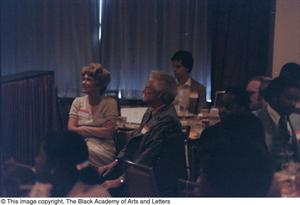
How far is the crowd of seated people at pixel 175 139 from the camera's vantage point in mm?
1501

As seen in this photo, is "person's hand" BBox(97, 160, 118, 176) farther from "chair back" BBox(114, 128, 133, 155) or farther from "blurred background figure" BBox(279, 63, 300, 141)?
"blurred background figure" BBox(279, 63, 300, 141)

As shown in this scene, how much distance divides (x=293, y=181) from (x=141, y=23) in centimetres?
83

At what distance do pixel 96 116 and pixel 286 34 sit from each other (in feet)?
2.52

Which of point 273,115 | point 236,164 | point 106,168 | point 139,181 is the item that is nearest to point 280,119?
point 273,115

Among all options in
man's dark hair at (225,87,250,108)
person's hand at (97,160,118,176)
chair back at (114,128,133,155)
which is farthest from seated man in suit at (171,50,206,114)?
person's hand at (97,160,118,176)

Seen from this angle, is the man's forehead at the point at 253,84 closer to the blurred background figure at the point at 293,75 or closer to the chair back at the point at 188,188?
the blurred background figure at the point at 293,75

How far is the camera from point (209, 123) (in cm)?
153

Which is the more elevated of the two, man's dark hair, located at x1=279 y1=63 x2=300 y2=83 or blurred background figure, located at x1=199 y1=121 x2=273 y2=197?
man's dark hair, located at x1=279 y1=63 x2=300 y2=83

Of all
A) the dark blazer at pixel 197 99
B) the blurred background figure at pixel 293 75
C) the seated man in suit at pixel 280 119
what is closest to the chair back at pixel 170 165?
the dark blazer at pixel 197 99

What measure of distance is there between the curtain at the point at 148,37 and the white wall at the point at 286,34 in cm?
25

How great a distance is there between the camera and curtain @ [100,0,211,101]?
150 centimetres

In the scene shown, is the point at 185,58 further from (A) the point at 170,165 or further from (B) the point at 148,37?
(A) the point at 170,165

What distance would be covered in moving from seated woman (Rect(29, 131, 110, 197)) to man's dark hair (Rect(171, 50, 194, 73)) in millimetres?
478

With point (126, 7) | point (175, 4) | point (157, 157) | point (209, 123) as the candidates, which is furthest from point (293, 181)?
point (126, 7)
